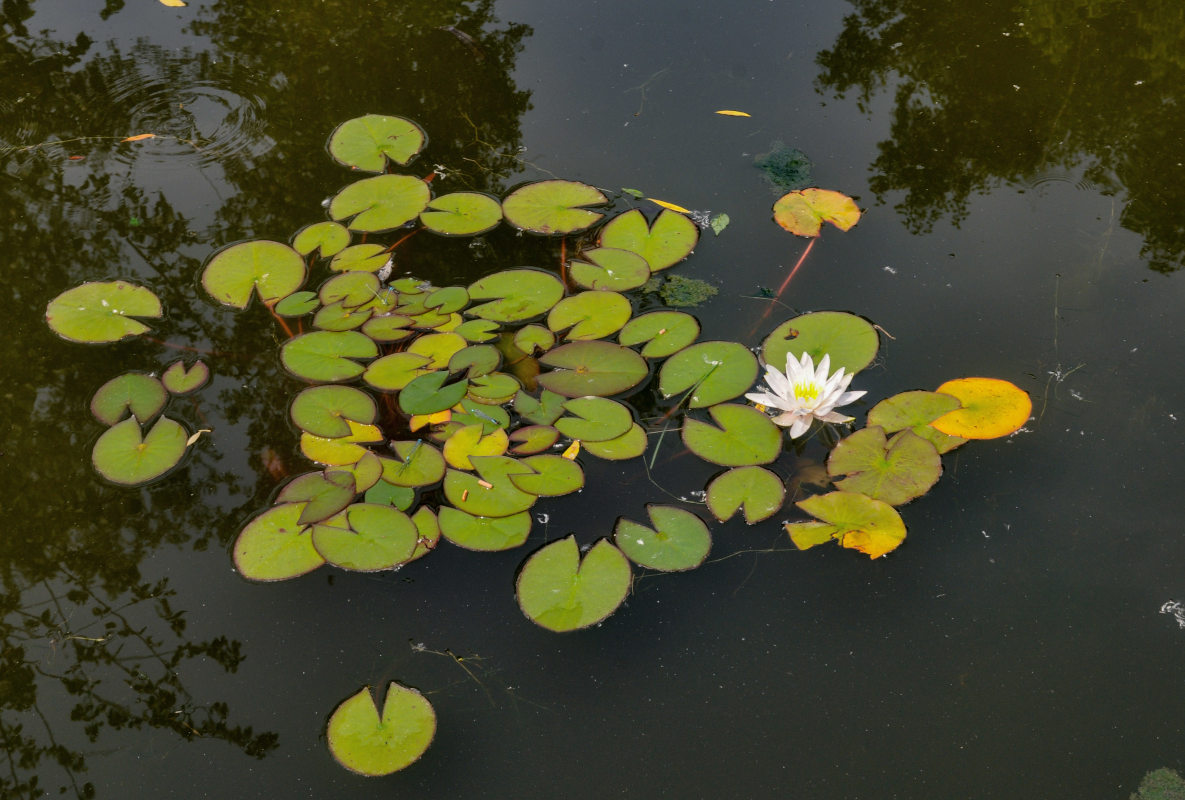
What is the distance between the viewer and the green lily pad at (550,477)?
218cm

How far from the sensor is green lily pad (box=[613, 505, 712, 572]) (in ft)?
6.73

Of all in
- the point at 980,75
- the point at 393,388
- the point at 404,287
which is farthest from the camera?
the point at 980,75

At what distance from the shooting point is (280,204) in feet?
9.52

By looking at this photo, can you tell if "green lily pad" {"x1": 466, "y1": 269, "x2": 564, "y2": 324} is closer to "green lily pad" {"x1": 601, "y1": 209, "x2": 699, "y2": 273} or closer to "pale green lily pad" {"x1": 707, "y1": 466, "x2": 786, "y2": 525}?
"green lily pad" {"x1": 601, "y1": 209, "x2": 699, "y2": 273}

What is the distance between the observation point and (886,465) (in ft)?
7.18

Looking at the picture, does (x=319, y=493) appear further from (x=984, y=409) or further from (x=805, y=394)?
(x=984, y=409)

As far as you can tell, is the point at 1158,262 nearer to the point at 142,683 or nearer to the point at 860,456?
the point at 860,456

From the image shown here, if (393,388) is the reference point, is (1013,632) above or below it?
below

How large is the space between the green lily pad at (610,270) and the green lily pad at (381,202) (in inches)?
24.1

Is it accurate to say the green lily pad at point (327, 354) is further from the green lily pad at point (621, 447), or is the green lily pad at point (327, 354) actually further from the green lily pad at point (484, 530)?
the green lily pad at point (621, 447)

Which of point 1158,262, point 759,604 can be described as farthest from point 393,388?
point 1158,262

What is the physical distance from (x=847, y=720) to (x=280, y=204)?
7.90 feet

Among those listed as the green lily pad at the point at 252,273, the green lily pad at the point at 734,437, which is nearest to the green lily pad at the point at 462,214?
the green lily pad at the point at 252,273

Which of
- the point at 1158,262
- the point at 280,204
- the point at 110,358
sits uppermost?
the point at 280,204
